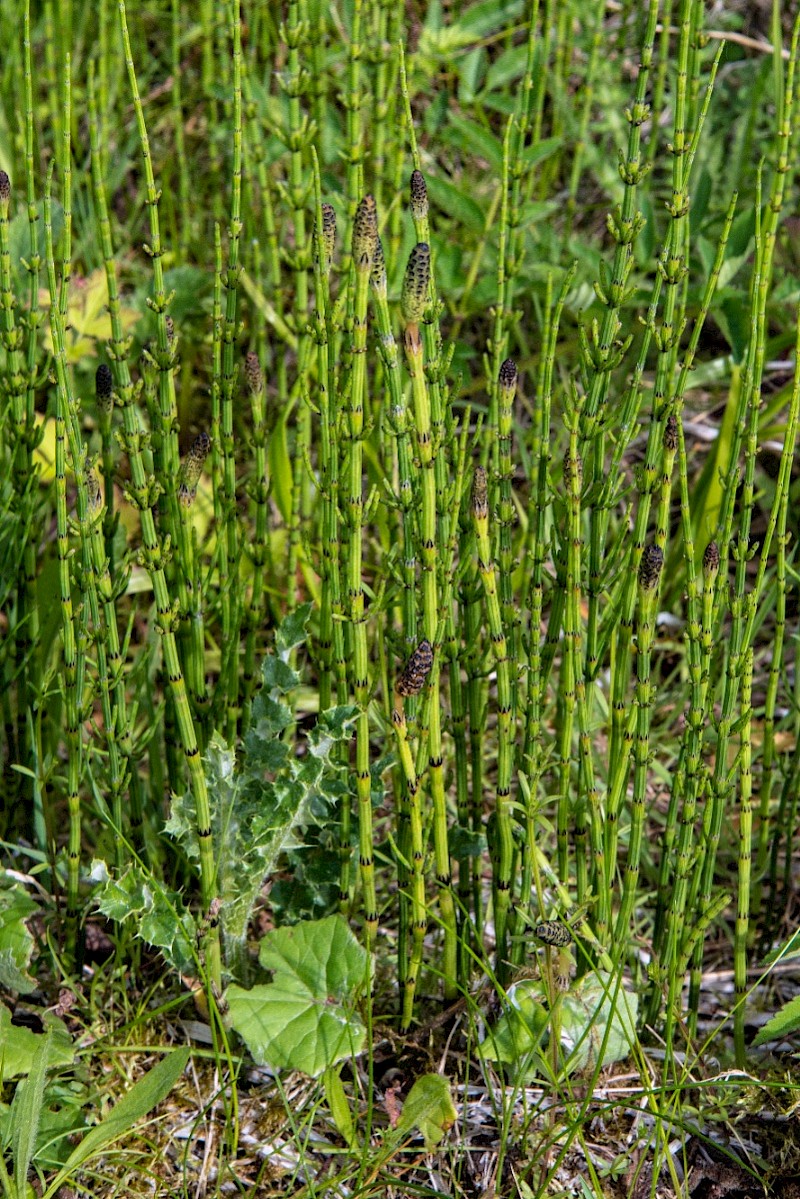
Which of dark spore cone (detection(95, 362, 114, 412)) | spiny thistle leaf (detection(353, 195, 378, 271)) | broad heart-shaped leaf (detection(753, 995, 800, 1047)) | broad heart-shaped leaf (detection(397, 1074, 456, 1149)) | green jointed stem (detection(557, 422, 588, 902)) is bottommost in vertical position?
broad heart-shaped leaf (detection(397, 1074, 456, 1149))

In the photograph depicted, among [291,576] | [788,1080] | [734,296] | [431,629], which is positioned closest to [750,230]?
[734,296]

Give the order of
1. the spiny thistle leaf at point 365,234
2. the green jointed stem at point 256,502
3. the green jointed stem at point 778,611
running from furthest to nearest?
1. the green jointed stem at point 256,502
2. the green jointed stem at point 778,611
3. the spiny thistle leaf at point 365,234

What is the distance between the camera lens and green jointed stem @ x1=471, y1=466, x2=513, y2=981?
1.19 metres

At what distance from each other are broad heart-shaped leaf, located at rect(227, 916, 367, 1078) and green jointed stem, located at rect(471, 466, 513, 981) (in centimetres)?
18

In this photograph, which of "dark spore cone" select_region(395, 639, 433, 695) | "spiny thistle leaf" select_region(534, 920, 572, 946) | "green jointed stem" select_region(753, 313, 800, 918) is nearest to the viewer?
"dark spore cone" select_region(395, 639, 433, 695)

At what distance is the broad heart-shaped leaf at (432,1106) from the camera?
130cm

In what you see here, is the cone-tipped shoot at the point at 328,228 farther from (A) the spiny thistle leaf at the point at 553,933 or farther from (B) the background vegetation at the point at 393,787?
(A) the spiny thistle leaf at the point at 553,933

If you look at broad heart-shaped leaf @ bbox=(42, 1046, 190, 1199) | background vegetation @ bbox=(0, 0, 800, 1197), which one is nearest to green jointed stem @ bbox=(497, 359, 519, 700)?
background vegetation @ bbox=(0, 0, 800, 1197)

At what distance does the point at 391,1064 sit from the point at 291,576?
27.9 inches

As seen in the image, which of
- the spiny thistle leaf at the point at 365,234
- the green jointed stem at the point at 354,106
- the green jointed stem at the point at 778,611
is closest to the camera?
the spiny thistle leaf at the point at 365,234

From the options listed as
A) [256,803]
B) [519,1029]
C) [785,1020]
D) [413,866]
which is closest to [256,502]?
[256,803]

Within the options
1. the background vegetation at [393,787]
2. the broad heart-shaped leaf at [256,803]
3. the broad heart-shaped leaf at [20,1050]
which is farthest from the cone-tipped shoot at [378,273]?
the broad heart-shaped leaf at [20,1050]

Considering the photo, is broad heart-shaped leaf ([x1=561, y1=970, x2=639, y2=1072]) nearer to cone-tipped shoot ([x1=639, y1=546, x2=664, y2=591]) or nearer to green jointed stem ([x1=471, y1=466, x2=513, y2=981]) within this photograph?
green jointed stem ([x1=471, y1=466, x2=513, y2=981])

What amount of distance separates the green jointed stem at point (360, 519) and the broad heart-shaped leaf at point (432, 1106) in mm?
166
